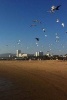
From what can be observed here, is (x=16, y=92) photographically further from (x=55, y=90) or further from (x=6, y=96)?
(x=55, y=90)

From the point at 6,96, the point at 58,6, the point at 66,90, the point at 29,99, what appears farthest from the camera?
the point at 58,6

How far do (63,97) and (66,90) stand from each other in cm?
252

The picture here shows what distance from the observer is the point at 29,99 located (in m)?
17.8

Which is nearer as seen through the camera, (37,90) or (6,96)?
(6,96)

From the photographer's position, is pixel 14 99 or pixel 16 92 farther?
pixel 16 92

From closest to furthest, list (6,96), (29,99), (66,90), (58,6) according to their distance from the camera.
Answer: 1. (29,99)
2. (6,96)
3. (66,90)
4. (58,6)

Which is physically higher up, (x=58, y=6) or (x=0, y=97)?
(x=58, y=6)

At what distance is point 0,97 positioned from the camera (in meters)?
18.7

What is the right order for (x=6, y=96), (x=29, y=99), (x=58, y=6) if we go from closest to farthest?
(x=29, y=99) < (x=6, y=96) < (x=58, y=6)

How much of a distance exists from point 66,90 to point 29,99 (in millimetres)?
3858

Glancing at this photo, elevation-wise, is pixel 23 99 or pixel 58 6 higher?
pixel 58 6

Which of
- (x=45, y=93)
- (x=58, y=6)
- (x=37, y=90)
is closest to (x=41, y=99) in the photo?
(x=45, y=93)

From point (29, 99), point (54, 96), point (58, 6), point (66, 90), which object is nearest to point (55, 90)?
point (66, 90)

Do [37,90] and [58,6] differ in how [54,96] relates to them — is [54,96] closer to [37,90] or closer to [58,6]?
[37,90]
